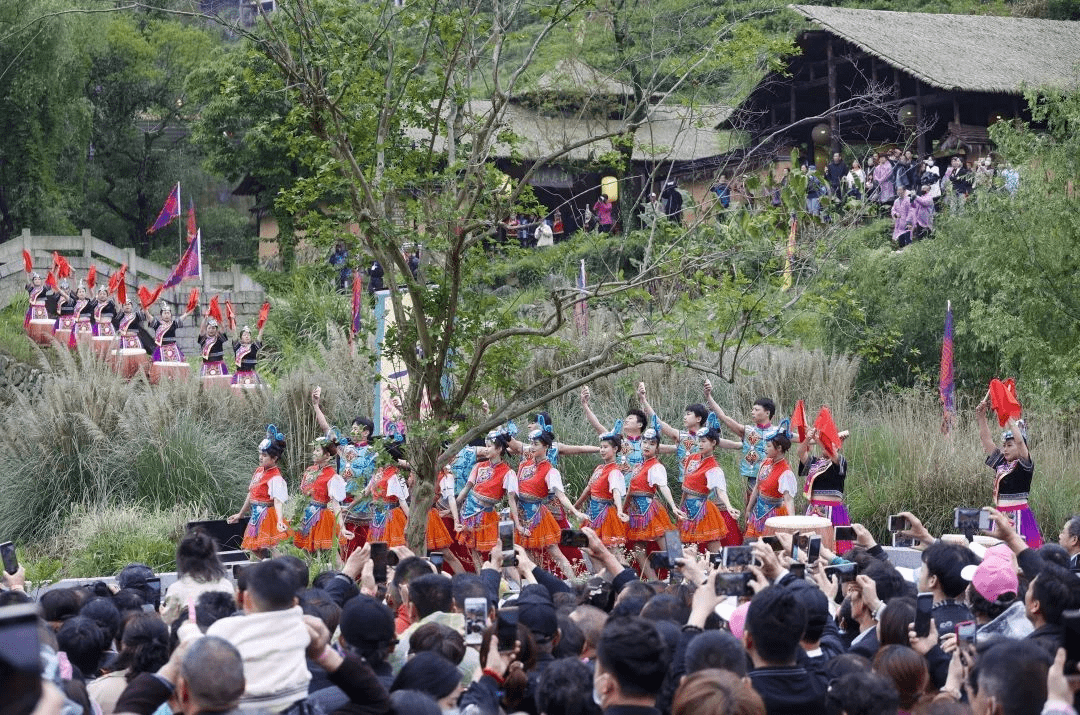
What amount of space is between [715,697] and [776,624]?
2.01 feet

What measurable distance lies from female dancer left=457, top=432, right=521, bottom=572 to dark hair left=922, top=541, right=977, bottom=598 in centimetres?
705

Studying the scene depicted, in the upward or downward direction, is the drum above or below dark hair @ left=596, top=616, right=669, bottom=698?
below

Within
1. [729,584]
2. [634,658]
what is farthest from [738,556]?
[634,658]

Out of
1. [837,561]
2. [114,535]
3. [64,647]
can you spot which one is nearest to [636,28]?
[114,535]

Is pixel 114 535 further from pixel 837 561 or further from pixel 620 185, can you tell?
pixel 620 185

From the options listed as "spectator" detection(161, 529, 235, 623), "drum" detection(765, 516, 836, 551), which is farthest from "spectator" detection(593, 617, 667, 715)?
"drum" detection(765, 516, 836, 551)

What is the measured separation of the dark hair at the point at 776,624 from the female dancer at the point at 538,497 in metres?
8.06

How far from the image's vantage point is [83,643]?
5328 millimetres

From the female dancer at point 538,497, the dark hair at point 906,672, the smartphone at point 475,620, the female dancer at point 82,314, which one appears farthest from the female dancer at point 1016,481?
the female dancer at point 82,314

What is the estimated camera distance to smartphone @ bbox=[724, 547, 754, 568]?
558cm

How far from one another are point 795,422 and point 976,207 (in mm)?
5170

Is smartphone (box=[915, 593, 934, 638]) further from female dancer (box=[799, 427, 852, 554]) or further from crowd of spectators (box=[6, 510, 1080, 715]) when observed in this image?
female dancer (box=[799, 427, 852, 554])

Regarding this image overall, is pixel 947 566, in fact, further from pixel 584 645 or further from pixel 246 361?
pixel 246 361

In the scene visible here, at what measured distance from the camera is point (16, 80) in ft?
97.9
